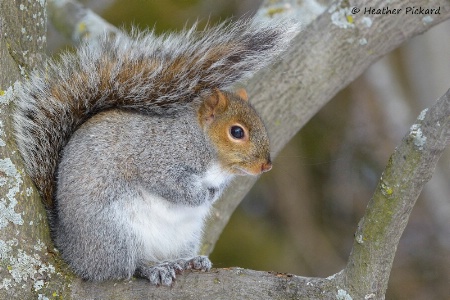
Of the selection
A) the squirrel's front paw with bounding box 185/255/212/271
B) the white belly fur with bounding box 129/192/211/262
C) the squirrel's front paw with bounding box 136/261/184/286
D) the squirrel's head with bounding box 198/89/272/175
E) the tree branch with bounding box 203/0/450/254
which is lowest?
the squirrel's front paw with bounding box 136/261/184/286

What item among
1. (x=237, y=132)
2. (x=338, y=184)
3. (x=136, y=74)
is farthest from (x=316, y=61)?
(x=338, y=184)

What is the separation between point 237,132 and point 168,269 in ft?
1.53

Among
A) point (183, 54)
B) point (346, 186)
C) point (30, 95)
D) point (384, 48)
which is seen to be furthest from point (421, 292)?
point (30, 95)

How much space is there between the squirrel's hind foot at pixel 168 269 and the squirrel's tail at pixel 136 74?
31cm

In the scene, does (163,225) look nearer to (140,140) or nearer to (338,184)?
(140,140)

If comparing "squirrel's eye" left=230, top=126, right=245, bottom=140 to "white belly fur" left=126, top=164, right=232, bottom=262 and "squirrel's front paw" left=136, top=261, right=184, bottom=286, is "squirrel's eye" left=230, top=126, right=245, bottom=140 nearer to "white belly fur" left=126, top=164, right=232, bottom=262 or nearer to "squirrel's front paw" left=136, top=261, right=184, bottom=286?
"white belly fur" left=126, top=164, right=232, bottom=262

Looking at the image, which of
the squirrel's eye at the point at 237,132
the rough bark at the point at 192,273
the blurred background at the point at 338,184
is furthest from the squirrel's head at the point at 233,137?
the blurred background at the point at 338,184

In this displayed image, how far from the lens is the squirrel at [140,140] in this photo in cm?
184

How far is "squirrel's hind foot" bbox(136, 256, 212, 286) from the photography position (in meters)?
1.79

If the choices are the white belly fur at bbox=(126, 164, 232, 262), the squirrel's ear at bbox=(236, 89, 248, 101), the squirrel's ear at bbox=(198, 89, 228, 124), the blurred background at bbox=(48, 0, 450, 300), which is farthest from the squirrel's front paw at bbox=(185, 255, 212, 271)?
the blurred background at bbox=(48, 0, 450, 300)

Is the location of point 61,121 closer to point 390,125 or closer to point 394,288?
point 394,288

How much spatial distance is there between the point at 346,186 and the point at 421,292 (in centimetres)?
79

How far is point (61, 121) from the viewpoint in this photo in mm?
1917

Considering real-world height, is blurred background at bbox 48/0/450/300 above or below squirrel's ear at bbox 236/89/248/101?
above
